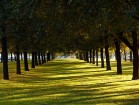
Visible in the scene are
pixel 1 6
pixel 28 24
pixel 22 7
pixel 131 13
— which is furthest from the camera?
pixel 28 24

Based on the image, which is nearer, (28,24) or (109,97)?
(109,97)

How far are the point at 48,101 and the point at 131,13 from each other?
633 centimetres

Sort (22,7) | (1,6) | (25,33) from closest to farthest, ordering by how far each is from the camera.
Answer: (22,7) < (1,6) < (25,33)

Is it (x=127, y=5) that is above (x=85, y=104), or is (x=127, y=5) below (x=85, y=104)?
above

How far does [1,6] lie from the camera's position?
2227 centimetres

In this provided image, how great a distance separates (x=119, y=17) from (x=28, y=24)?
27.0 feet

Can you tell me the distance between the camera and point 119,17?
16.9 meters

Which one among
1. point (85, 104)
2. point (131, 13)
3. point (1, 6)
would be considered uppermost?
point (1, 6)

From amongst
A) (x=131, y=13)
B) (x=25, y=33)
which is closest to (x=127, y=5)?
(x=131, y=13)

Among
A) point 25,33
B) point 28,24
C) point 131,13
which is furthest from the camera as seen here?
point 25,33

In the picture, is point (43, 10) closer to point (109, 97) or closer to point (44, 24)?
point (44, 24)

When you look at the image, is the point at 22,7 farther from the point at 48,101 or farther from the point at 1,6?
the point at 1,6

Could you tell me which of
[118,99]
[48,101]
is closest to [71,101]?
[48,101]

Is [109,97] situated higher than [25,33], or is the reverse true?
[25,33]
